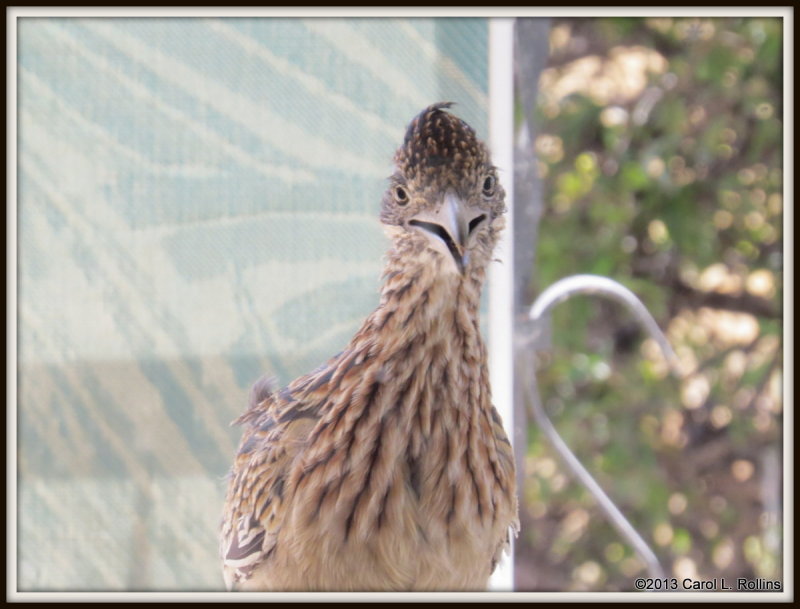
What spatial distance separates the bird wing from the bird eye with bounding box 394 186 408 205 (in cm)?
Answer: 24

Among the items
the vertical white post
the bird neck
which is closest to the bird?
the bird neck

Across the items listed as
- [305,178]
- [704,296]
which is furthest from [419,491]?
[704,296]

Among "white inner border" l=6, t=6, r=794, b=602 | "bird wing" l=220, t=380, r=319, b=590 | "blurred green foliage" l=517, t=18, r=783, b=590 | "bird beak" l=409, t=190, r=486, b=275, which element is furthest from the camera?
"blurred green foliage" l=517, t=18, r=783, b=590

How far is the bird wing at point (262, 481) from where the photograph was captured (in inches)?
37.1

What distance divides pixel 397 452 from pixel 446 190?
27 centimetres

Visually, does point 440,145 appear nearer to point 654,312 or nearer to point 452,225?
point 452,225

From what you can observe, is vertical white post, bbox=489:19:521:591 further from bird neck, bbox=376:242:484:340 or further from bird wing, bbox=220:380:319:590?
bird wing, bbox=220:380:319:590

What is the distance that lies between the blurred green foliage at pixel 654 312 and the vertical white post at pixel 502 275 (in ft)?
3.94

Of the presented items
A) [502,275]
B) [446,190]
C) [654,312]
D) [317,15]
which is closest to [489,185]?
[446,190]

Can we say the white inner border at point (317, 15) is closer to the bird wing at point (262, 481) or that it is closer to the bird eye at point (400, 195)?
the bird wing at point (262, 481)

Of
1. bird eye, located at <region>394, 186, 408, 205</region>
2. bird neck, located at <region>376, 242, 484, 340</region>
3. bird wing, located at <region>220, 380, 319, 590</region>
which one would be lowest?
bird wing, located at <region>220, 380, 319, 590</region>

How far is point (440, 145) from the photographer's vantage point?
Result: 2.69 feet

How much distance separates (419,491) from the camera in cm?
92

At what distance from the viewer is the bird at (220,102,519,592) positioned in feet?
2.92
